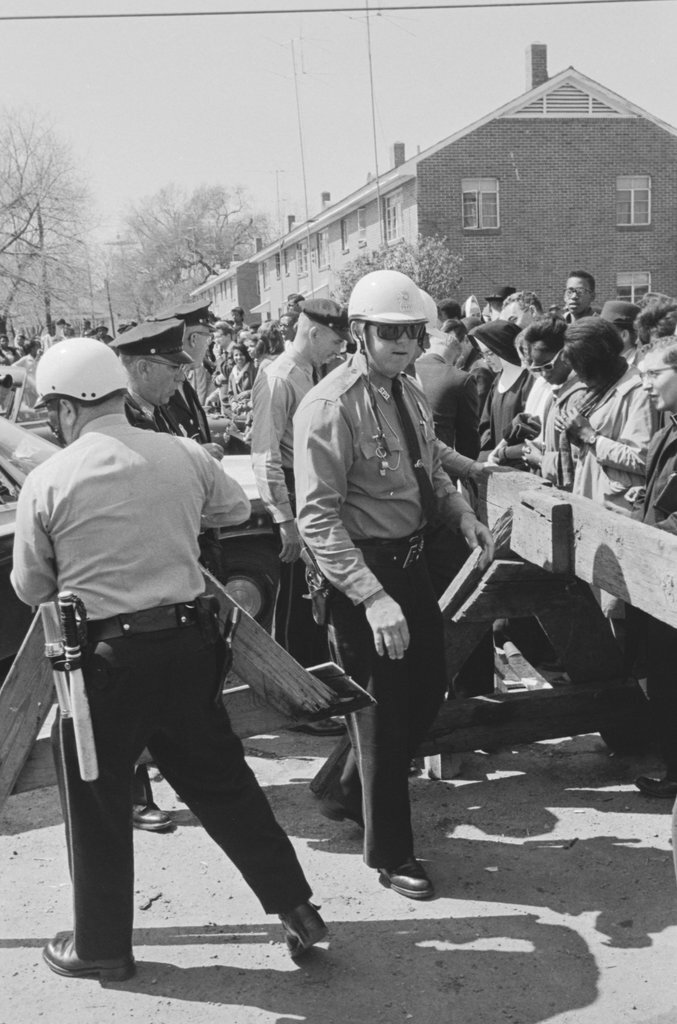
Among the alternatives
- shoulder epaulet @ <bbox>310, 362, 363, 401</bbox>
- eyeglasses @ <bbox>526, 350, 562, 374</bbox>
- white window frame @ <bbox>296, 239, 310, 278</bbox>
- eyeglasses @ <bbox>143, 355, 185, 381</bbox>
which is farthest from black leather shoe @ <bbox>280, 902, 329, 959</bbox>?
white window frame @ <bbox>296, 239, 310, 278</bbox>

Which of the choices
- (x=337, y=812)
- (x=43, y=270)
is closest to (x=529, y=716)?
(x=337, y=812)

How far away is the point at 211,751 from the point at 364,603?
0.71 meters

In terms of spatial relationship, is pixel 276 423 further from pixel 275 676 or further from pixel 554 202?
pixel 554 202

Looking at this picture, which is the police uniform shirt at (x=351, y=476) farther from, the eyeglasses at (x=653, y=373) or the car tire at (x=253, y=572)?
the car tire at (x=253, y=572)

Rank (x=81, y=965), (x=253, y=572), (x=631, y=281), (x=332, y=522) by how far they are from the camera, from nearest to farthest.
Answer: (x=81, y=965), (x=332, y=522), (x=253, y=572), (x=631, y=281)

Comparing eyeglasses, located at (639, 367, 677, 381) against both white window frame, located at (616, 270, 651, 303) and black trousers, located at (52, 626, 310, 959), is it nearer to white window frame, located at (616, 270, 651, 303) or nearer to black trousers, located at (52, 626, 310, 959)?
black trousers, located at (52, 626, 310, 959)

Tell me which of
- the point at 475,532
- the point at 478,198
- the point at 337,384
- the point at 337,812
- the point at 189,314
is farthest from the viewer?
the point at 478,198

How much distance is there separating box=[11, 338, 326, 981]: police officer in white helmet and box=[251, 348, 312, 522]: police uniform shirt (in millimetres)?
1863

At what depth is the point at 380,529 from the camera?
3805 mm

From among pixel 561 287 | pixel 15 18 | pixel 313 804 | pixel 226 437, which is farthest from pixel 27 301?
pixel 313 804

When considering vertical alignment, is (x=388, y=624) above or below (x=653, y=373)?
below

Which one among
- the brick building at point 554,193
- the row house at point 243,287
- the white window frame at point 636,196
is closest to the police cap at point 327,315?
the brick building at point 554,193

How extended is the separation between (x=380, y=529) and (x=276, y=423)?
178 centimetres

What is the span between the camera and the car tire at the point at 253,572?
6504 mm
